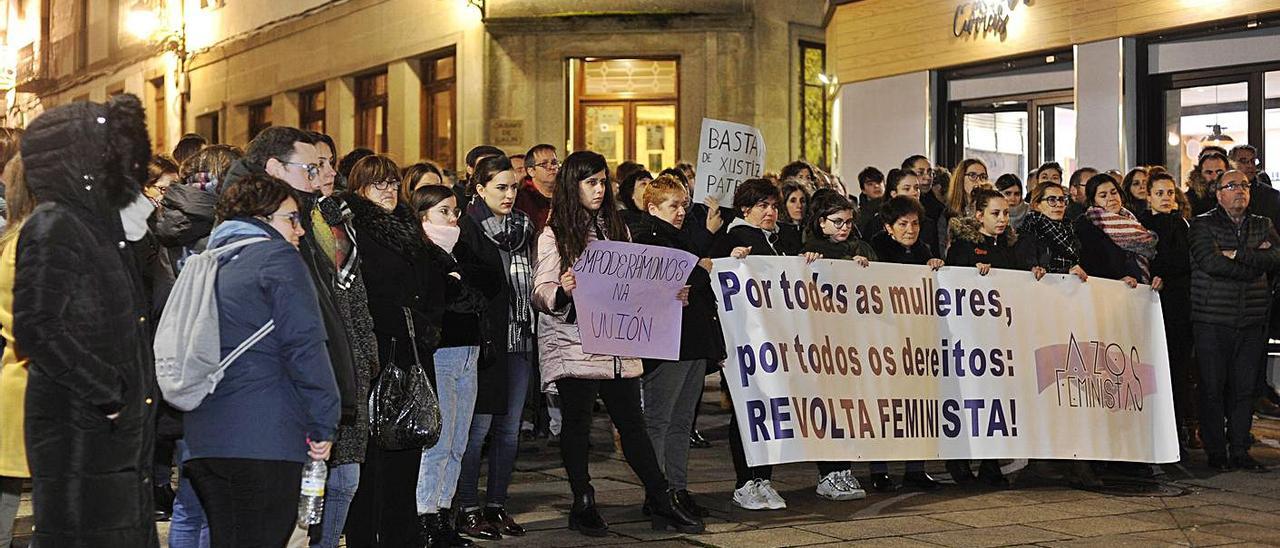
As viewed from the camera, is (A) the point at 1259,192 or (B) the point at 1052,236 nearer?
(B) the point at 1052,236

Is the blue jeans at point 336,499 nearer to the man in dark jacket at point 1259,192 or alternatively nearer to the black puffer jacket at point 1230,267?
the black puffer jacket at point 1230,267

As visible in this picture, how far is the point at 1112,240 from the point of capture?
1083cm

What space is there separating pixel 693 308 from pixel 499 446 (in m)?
1.31

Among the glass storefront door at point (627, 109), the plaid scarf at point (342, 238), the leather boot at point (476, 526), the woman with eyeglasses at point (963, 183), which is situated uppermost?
the glass storefront door at point (627, 109)

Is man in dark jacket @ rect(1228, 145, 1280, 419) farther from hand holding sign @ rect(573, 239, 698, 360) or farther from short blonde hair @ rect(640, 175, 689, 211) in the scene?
hand holding sign @ rect(573, 239, 698, 360)

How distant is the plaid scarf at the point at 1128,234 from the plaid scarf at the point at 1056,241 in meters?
0.39

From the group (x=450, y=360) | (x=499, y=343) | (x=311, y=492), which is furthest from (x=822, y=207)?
(x=311, y=492)

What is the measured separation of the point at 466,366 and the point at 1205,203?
301 inches

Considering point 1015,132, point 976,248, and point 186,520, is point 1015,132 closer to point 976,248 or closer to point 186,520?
point 976,248

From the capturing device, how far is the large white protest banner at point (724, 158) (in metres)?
12.0

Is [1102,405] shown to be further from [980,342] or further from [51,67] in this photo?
[51,67]

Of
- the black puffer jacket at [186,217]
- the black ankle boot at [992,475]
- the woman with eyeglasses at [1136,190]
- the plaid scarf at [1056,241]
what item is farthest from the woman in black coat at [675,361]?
the woman with eyeglasses at [1136,190]

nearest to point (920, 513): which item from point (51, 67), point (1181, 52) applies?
point (1181, 52)

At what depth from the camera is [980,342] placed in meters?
9.91
